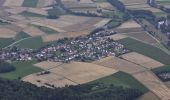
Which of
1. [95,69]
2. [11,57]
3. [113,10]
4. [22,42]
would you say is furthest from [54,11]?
[95,69]

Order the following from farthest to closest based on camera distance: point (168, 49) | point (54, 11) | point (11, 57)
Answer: point (54, 11), point (168, 49), point (11, 57)

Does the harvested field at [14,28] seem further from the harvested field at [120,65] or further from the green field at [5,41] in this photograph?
the harvested field at [120,65]

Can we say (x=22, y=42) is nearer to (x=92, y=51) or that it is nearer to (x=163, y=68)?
(x=92, y=51)

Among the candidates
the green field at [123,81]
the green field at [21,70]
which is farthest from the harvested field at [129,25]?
the green field at [123,81]

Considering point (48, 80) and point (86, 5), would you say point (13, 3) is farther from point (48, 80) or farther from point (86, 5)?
point (48, 80)

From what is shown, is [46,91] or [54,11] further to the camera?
[54,11]

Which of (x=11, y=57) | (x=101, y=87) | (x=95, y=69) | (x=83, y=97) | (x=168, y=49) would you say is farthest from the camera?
(x=168, y=49)

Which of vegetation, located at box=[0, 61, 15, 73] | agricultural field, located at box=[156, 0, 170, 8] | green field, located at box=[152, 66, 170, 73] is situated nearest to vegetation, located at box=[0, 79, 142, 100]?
vegetation, located at box=[0, 61, 15, 73]
